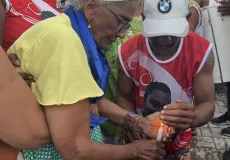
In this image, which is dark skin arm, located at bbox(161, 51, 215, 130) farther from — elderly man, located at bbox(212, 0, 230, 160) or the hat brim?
elderly man, located at bbox(212, 0, 230, 160)

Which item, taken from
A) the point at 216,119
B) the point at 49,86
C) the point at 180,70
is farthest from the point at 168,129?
the point at 216,119

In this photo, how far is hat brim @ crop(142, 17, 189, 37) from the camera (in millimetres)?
2514

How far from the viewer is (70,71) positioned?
5.32 ft

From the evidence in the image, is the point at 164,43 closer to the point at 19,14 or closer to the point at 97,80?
the point at 97,80

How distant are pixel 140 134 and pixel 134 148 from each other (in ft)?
1.24

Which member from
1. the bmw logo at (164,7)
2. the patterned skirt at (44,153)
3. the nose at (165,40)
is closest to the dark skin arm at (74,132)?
the patterned skirt at (44,153)

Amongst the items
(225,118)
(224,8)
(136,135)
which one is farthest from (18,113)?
(225,118)

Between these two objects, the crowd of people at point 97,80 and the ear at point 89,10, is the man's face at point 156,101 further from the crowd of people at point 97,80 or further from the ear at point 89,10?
the ear at point 89,10

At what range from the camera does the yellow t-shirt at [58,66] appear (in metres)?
1.62

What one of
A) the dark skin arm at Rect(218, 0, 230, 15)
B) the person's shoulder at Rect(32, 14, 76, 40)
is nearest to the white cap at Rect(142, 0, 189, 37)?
the person's shoulder at Rect(32, 14, 76, 40)

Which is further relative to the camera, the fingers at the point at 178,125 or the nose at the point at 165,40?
the nose at the point at 165,40

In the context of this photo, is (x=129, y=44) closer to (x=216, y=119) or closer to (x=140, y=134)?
(x=140, y=134)

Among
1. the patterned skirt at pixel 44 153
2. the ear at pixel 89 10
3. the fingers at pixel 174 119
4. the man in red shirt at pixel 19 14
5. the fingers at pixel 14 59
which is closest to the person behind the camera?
the fingers at pixel 14 59

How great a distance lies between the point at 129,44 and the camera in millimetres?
2719
